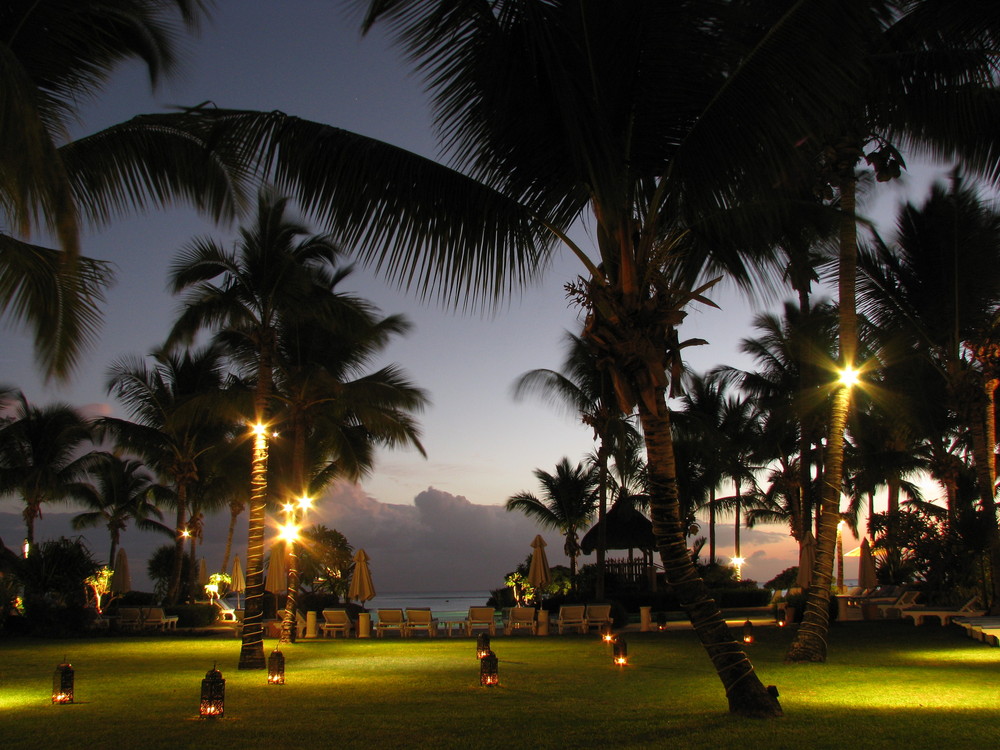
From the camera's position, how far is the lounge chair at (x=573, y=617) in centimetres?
1886

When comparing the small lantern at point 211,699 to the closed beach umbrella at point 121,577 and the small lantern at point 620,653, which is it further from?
the closed beach umbrella at point 121,577

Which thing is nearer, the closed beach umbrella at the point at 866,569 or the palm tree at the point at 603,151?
the palm tree at the point at 603,151

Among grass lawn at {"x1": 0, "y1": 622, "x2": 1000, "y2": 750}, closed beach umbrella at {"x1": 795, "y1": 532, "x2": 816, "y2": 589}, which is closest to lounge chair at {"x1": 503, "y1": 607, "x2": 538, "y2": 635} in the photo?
grass lawn at {"x1": 0, "y1": 622, "x2": 1000, "y2": 750}

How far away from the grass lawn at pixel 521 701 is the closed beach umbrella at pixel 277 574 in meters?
6.56

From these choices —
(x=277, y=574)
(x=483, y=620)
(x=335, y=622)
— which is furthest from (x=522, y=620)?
(x=277, y=574)

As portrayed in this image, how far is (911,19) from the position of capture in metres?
9.69

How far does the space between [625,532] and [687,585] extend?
19287 millimetres

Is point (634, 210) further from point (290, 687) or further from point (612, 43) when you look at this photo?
point (290, 687)

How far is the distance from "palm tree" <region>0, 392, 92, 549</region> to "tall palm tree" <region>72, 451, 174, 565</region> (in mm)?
1833

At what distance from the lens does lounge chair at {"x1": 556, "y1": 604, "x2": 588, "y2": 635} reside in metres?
18.9

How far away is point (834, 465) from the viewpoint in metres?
11.3

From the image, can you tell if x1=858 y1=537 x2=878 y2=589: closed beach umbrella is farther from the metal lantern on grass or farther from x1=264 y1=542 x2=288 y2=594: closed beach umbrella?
the metal lantern on grass

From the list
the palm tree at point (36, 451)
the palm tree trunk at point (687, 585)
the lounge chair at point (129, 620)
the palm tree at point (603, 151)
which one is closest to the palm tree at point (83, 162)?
the palm tree at point (603, 151)

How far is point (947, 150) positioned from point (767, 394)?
58.8ft
